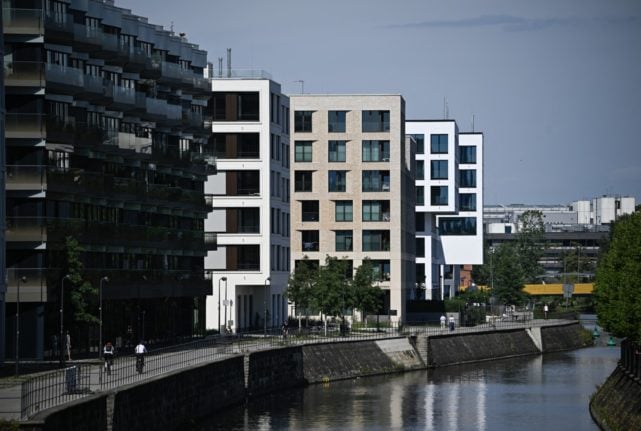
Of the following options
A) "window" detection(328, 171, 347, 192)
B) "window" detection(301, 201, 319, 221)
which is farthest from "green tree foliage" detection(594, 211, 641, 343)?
"window" detection(301, 201, 319, 221)

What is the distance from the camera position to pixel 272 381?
356 ft

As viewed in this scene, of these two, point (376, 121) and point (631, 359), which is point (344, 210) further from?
point (631, 359)

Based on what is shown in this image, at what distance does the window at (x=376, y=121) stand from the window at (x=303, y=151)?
21.6 ft

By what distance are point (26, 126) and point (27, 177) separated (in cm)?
307

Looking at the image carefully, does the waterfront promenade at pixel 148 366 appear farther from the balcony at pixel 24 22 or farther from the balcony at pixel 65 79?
the balcony at pixel 24 22

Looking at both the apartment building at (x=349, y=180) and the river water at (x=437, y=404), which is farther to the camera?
the apartment building at (x=349, y=180)

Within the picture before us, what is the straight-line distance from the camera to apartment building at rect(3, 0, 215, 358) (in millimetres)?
96812

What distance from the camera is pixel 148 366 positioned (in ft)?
294

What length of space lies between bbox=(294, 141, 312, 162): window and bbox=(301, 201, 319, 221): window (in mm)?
4797

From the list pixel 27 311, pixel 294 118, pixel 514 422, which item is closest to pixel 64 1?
pixel 27 311

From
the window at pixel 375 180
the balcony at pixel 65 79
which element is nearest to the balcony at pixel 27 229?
the balcony at pixel 65 79

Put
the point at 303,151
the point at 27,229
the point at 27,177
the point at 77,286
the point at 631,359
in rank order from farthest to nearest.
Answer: the point at 303,151 < the point at 631,359 < the point at 77,286 < the point at 27,229 < the point at 27,177

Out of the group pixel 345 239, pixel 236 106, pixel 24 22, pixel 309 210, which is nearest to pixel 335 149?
pixel 309 210

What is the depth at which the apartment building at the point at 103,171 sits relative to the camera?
96.8 meters
